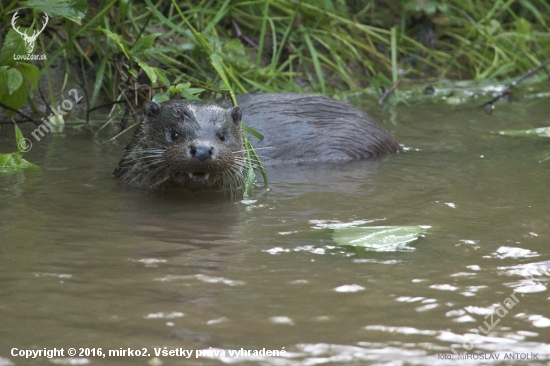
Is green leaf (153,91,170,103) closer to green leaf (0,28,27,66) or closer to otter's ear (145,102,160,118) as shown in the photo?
otter's ear (145,102,160,118)

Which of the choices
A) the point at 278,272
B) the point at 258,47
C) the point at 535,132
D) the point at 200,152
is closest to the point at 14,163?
the point at 200,152

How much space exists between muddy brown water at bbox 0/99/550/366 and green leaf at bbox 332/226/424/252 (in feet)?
0.16

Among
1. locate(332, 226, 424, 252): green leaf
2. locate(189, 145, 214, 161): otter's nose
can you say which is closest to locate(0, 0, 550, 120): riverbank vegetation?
locate(189, 145, 214, 161): otter's nose

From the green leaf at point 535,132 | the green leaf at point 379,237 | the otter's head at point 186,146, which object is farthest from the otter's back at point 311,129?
the green leaf at point 379,237

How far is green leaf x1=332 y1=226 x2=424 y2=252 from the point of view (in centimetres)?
301

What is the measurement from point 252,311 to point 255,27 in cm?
517

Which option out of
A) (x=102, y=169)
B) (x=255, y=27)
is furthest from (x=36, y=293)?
(x=255, y=27)

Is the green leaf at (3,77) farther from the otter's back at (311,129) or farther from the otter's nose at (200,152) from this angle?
the otter's back at (311,129)

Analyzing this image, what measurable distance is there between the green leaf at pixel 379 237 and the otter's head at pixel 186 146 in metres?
1.01

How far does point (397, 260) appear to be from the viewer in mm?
2873

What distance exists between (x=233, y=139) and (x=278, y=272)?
171cm

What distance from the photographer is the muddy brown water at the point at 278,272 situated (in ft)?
7.09

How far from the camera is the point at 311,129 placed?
5.29 m

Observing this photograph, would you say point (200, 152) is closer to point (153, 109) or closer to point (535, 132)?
point (153, 109)
